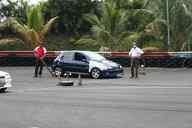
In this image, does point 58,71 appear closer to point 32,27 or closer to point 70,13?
point 32,27

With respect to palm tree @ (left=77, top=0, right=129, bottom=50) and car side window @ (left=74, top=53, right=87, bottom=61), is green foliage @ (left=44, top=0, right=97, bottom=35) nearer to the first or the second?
palm tree @ (left=77, top=0, right=129, bottom=50)

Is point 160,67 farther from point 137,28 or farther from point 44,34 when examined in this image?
point 44,34

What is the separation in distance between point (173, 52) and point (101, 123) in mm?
26826

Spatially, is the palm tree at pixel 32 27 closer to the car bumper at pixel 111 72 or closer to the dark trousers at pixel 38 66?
the dark trousers at pixel 38 66

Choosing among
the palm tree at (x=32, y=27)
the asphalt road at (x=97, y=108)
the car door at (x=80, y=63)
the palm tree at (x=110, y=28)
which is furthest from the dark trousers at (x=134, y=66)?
the palm tree at (x=32, y=27)

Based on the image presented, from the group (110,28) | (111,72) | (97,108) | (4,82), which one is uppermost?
(110,28)

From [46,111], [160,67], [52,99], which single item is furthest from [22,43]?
[46,111]

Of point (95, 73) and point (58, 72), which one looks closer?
point (95, 73)

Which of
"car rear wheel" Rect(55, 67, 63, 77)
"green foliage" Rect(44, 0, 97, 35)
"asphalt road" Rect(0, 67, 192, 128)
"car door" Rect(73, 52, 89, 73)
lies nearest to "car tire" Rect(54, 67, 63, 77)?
"car rear wheel" Rect(55, 67, 63, 77)

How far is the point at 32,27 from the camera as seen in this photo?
47062mm

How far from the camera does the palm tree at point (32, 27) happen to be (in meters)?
45.7

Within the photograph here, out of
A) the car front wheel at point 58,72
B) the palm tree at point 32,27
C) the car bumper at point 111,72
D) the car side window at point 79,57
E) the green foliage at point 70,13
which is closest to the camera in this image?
the car bumper at point 111,72

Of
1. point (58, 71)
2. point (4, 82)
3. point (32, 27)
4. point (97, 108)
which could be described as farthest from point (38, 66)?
point (97, 108)

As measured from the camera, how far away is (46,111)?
16.4 meters
